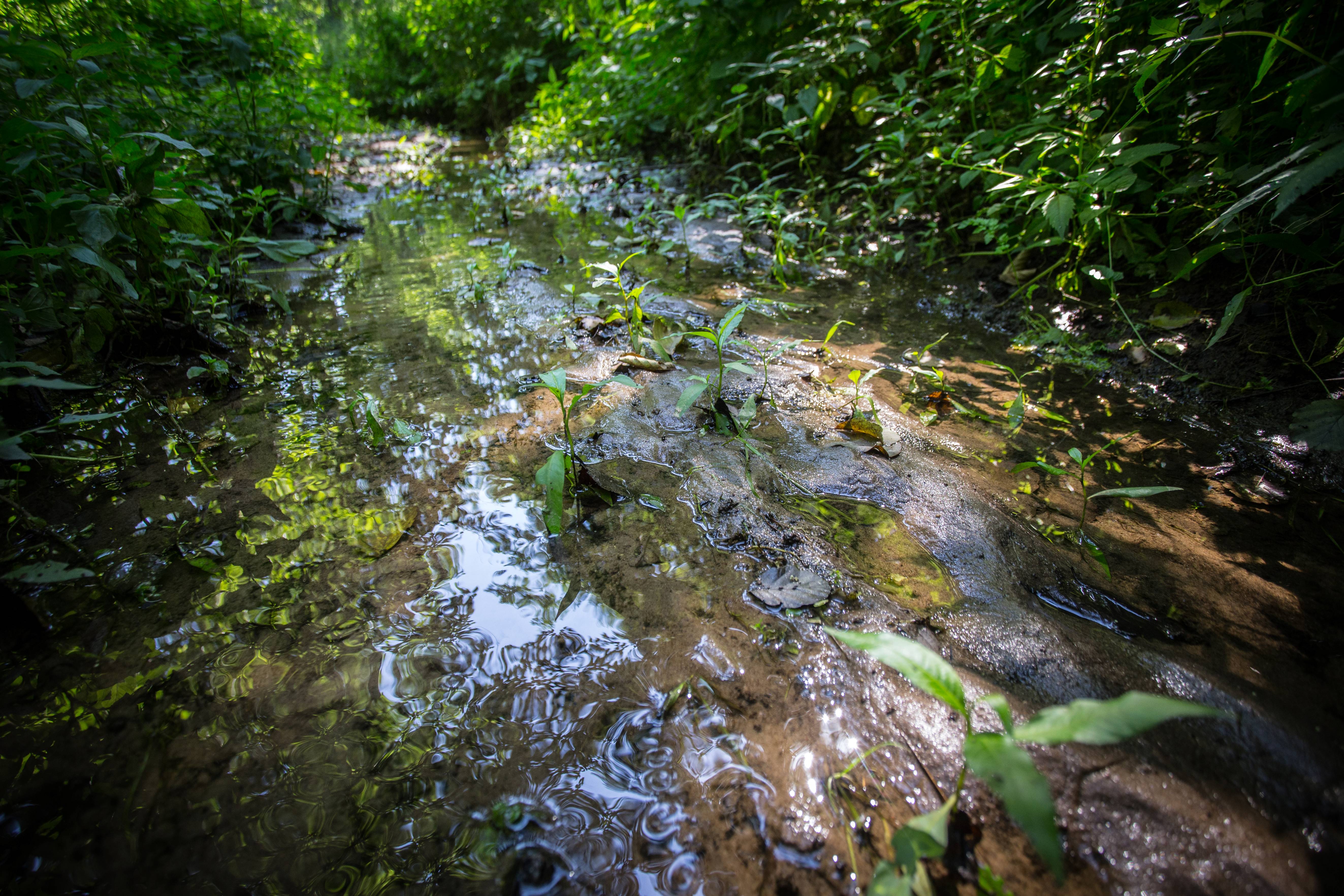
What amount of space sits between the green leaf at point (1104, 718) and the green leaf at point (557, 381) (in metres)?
1.28

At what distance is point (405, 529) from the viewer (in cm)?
152

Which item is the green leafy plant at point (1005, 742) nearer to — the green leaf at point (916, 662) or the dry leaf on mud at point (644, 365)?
the green leaf at point (916, 662)

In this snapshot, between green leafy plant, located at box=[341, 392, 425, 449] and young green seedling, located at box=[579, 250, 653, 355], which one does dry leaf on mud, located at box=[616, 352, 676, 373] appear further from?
green leafy plant, located at box=[341, 392, 425, 449]

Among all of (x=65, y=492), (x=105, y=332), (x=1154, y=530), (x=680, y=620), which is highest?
(x=1154, y=530)

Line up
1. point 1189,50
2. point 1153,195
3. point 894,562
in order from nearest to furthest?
1. point 894,562
2. point 1189,50
3. point 1153,195

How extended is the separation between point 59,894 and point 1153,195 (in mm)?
3721

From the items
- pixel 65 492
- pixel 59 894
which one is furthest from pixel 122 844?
pixel 65 492

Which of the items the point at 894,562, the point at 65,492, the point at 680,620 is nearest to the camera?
the point at 680,620

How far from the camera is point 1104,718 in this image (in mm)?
763

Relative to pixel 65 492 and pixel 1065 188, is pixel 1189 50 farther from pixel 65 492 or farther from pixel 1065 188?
pixel 65 492

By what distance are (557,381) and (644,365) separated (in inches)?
27.5

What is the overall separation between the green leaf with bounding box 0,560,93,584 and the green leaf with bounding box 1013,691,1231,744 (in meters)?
1.90

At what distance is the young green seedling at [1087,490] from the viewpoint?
4.51 feet

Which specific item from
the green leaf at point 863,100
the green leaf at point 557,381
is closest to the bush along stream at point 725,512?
the green leaf at point 557,381
